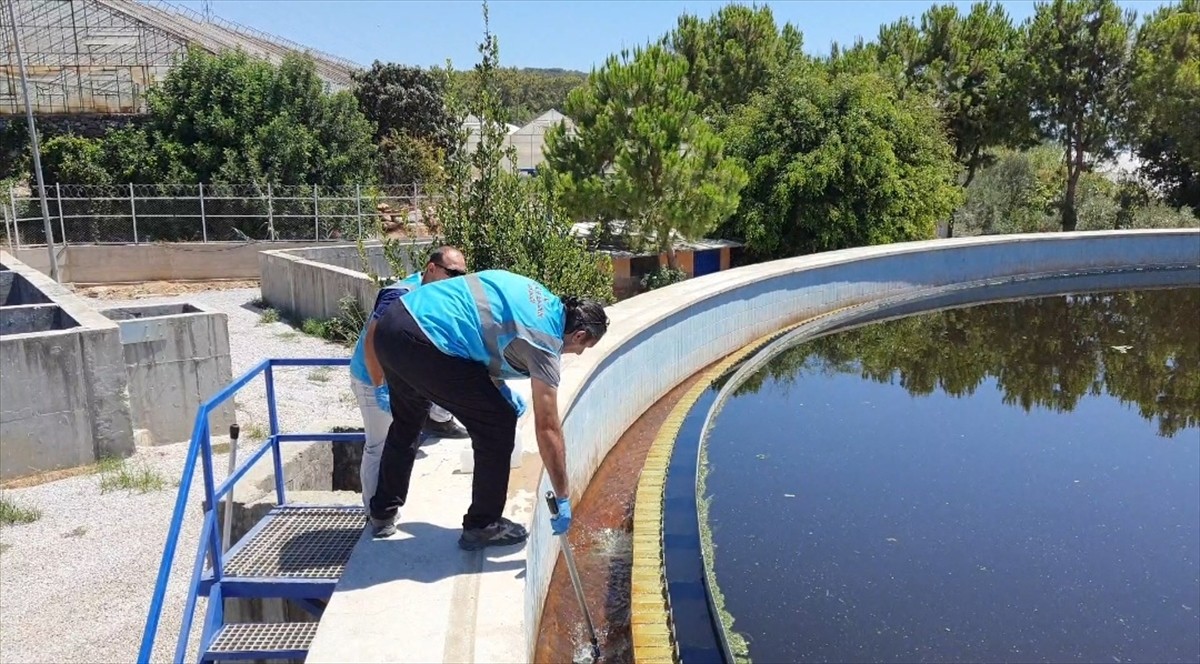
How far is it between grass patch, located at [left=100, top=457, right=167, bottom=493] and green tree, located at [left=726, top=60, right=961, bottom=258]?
506 inches

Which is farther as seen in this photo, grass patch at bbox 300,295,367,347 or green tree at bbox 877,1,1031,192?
green tree at bbox 877,1,1031,192

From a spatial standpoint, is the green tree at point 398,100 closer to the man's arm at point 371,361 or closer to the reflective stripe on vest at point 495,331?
the man's arm at point 371,361

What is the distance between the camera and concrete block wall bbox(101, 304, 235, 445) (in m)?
9.18

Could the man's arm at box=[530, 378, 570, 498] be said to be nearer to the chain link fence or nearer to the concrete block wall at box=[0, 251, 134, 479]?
the concrete block wall at box=[0, 251, 134, 479]

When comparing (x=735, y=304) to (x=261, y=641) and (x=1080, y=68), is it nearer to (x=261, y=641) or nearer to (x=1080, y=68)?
(x=261, y=641)

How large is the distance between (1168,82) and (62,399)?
84.3 feet

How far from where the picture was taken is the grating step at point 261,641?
3.61 m

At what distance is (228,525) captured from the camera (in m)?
4.23

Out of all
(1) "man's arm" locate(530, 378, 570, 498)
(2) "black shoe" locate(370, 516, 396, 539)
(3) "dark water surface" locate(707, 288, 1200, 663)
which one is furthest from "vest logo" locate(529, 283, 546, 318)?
(3) "dark water surface" locate(707, 288, 1200, 663)

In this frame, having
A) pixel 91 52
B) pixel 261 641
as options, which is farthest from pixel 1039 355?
pixel 91 52

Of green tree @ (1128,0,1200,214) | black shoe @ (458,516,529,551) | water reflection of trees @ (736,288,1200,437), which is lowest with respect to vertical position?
water reflection of trees @ (736,288,1200,437)

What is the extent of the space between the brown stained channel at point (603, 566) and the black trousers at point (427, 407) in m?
1.44

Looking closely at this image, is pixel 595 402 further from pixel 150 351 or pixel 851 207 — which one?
pixel 851 207

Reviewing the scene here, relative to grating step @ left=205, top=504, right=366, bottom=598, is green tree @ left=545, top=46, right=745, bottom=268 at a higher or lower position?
higher
